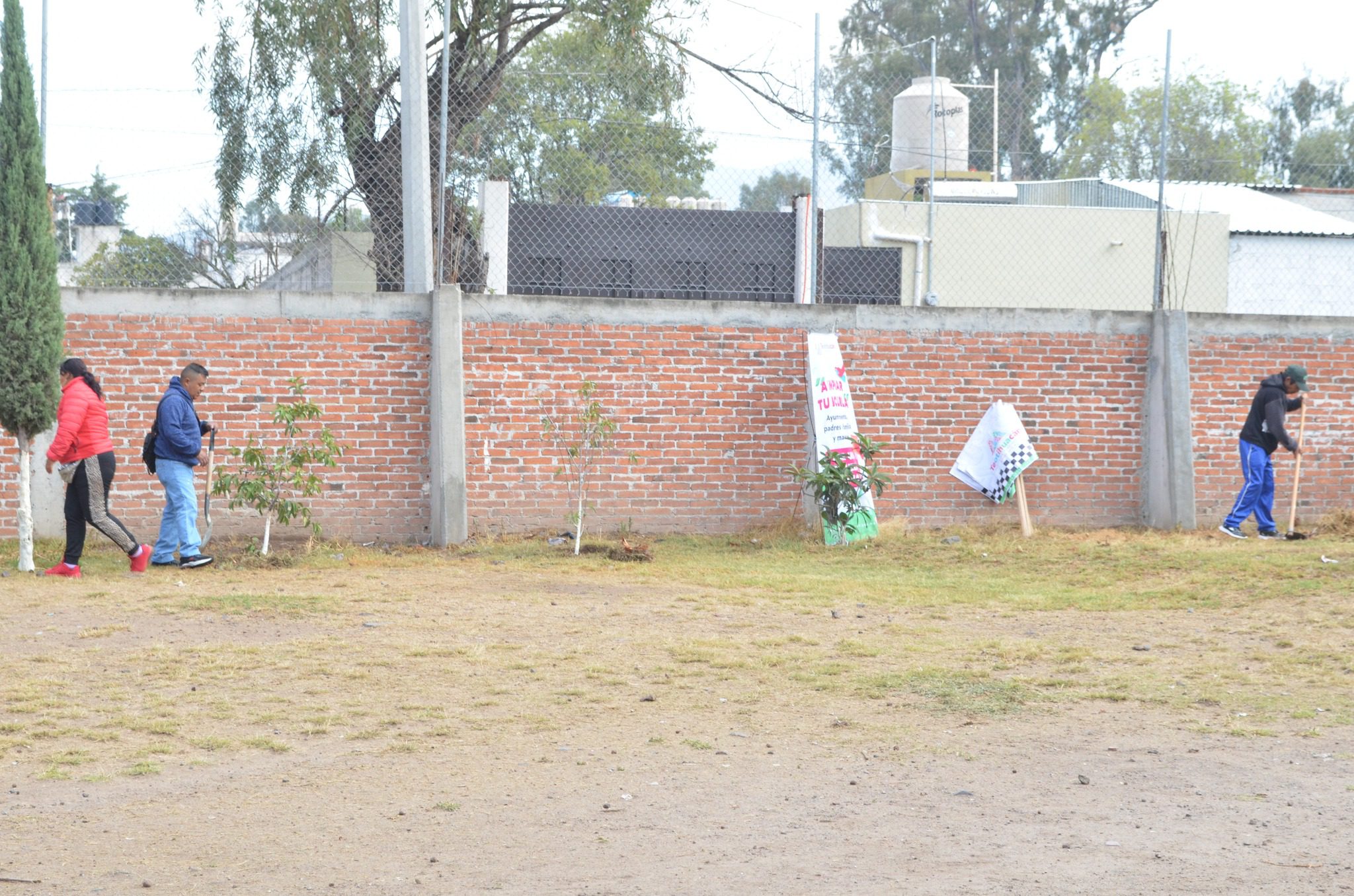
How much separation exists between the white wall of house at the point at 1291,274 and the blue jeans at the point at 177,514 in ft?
51.4

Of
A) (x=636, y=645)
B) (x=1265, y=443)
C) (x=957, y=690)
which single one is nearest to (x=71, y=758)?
(x=636, y=645)

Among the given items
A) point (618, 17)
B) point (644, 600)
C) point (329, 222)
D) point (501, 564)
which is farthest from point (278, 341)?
point (618, 17)

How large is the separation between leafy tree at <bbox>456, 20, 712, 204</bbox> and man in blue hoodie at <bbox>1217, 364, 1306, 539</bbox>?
5.26 metres

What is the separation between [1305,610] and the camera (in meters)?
8.45

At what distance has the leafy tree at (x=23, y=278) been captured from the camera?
935 centimetres

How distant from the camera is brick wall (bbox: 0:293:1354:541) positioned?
10.9m

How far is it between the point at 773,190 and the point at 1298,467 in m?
5.42

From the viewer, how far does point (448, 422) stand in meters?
11.1

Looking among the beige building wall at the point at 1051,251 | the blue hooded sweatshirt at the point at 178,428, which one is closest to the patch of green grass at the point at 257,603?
the blue hooded sweatshirt at the point at 178,428

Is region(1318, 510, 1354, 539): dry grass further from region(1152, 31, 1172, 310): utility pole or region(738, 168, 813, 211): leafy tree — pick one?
region(738, 168, 813, 211): leafy tree

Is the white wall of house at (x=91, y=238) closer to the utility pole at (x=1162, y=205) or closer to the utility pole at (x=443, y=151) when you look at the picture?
the utility pole at (x=443, y=151)

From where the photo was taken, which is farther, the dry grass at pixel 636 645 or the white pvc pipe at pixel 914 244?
the white pvc pipe at pixel 914 244

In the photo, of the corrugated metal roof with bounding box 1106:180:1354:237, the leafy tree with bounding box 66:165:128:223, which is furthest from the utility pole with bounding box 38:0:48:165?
the corrugated metal roof with bounding box 1106:180:1354:237

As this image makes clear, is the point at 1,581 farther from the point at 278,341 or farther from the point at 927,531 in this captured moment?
the point at 927,531
